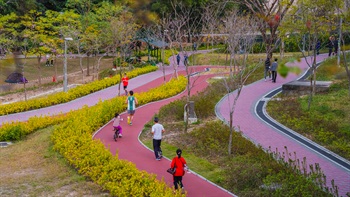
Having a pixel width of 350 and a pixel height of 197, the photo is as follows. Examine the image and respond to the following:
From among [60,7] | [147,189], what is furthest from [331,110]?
[60,7]

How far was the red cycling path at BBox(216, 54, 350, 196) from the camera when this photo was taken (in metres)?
10.6

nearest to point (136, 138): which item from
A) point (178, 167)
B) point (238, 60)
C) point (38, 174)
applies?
point (38, 174)

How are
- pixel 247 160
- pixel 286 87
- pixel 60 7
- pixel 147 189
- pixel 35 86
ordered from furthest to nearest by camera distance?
pixel 60 7 → pixel 35 86 → pixel 286 87 → pixel 247 160 → pixel 147 189

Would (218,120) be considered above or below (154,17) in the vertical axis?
below

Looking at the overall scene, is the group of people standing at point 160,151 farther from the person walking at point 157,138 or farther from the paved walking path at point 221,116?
the paved walking path at point 221,116

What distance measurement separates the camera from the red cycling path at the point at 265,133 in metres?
10.6

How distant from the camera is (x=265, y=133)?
14305mm

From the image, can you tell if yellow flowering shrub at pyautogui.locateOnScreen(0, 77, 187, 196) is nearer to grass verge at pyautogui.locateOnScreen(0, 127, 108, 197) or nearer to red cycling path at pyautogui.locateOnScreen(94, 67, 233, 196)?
grass verge at pyautogui.locateOnScreen(0, 127, 108, 197)

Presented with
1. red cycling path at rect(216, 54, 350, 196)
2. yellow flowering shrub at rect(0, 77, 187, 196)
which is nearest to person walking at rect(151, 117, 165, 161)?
yellow flowering shrub at rect(0, 77, 187, 196)

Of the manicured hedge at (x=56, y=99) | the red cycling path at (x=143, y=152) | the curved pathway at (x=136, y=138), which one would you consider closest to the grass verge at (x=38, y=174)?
the red cycling path at (x=143, y=152)

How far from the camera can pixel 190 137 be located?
14.2 metres

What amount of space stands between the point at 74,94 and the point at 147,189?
14.6 meters

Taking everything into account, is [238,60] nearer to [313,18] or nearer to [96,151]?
[313,18]

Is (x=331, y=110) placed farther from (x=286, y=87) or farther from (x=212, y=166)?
(x=212, y=166)
